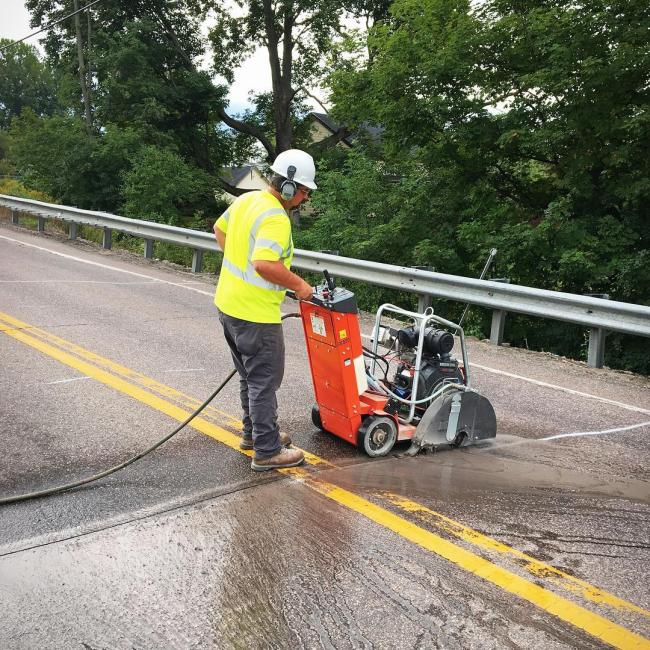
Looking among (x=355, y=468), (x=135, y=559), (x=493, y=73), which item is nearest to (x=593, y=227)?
(x=493, y=73)

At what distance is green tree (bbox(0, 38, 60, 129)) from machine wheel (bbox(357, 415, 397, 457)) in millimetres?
126825

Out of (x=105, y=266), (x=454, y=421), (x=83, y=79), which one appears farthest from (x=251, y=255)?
(x=83, y=79)

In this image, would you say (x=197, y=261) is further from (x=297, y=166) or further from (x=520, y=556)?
(x=520, y=556)

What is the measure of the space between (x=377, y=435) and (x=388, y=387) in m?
0.52

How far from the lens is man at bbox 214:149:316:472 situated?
4.16 m

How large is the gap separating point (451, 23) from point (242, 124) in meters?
22.5

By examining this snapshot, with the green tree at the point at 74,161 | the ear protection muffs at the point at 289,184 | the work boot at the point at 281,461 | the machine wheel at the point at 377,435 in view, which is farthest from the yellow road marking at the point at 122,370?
the green tree at the point at 74,161

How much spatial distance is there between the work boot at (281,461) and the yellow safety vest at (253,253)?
0.81 meters

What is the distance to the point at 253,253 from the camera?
13.7 ft

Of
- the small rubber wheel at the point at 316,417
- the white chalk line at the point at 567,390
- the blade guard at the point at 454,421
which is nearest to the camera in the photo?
the blade guard at the point at 454,421

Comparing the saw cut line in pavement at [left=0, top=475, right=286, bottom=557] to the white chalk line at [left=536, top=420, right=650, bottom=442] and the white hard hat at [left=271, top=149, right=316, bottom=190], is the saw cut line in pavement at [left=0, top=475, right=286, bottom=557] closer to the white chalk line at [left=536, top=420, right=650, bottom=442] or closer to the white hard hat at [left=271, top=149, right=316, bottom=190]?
the white hard hat at [left=271, top=149, right=316, bottom=190]

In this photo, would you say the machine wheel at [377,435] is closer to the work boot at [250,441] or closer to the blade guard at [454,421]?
the blade guard at [454,421]

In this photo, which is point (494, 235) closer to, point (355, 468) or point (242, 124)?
point (355, 468)

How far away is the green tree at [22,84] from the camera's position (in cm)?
11825
